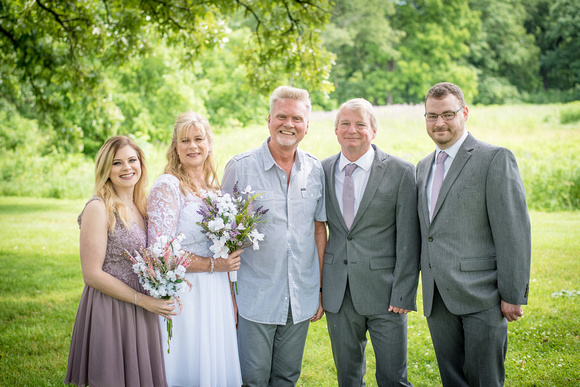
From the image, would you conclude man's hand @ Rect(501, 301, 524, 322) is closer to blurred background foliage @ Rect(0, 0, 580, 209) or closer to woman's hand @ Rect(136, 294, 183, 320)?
woman's hand @ Rect(136, 294, 183, 320)

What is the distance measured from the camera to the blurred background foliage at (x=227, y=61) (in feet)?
29.3

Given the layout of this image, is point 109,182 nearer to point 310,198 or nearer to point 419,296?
point 310,198

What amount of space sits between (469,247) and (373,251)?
30.1 inches

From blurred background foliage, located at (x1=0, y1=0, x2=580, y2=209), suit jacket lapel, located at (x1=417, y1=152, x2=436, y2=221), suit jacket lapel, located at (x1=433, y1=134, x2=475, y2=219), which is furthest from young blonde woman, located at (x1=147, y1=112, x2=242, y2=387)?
blurred background foliage, located at (x1=0, y1=0, x2=580, y2=209)

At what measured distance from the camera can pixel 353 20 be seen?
30891 mm

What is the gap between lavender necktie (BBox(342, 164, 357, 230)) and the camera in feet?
12.8

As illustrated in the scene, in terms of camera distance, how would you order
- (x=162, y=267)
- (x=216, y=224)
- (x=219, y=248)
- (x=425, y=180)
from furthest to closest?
1. (x=425, y=180)
2. (x=219, y=248)
3. (x=216, y=224)
4. (x=162, y=267)

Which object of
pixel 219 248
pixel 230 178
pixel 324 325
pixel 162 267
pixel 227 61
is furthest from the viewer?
pixel 227 61

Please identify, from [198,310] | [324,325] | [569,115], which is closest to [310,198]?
[198,310]

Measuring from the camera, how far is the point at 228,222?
340 cm

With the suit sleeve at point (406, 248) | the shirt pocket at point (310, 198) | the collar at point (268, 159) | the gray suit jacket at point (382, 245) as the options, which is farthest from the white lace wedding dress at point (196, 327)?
the suit sleeve at point (406, 248)

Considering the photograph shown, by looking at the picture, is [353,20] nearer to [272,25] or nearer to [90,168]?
[90,168]

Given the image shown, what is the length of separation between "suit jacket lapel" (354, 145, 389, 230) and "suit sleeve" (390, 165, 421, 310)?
0.19 metres

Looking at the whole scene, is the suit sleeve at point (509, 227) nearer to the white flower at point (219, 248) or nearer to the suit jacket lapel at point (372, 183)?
the suit jacket lapel at point (372, 183)
